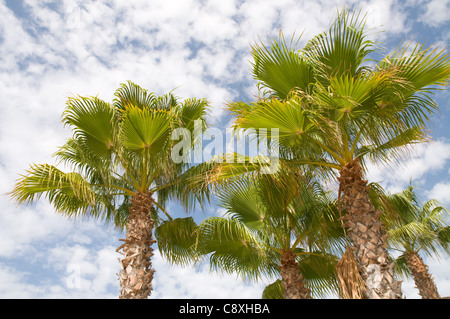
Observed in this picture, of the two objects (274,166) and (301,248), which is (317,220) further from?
(274,166)

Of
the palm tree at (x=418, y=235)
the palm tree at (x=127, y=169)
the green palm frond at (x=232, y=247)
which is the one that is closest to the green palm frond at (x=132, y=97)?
the palm tree at (x=127, y=169)

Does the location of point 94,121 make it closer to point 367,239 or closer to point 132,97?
point 132,97

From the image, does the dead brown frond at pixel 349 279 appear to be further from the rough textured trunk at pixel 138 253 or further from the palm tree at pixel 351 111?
the rough textured trunk at pixel 138 253

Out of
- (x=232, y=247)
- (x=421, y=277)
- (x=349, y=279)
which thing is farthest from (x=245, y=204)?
(x=421, y=277)

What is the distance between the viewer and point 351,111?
16.3ft

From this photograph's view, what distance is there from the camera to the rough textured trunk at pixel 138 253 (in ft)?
21.0

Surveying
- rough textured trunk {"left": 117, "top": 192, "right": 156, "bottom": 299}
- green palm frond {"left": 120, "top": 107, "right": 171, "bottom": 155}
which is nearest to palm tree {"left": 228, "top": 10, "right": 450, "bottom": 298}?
green palm frond {"left": 120, "top": 107, "right": 171, "bottom": 155}

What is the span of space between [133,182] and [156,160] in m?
0.88

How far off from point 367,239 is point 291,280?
371cm

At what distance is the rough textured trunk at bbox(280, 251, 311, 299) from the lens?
7.60 m

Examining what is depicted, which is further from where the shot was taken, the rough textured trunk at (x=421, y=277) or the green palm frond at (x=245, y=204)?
the rough textured trunk at (x=421, y=277)

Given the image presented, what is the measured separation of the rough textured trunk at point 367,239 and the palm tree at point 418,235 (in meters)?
6.70

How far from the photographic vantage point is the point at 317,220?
7312 millimetres
